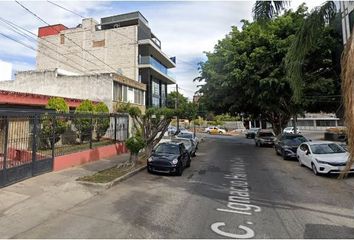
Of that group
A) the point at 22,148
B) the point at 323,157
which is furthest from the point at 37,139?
the point at 323,157

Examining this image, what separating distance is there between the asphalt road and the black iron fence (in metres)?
3.29

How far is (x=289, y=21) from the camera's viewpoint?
68.9 ft

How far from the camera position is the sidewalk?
7.11m

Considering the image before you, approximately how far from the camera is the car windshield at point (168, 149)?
49.4 ft

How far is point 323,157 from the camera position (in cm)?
1330

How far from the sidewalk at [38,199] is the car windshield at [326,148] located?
1020 cm

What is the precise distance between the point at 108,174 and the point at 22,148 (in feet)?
11.1

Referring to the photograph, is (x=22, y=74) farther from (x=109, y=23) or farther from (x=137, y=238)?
(x=137, y=238)

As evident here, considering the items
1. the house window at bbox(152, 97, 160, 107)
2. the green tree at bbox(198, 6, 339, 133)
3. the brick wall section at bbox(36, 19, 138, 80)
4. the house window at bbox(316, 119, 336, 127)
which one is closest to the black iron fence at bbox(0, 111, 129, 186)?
the green tree at bbox(198, 6, 339, 133)

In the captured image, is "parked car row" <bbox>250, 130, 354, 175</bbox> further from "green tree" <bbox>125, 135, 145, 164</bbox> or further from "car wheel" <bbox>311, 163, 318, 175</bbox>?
"green tree" <bbox>125, 135, 145, 164</bbox>

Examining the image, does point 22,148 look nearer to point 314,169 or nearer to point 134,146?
point 134,146

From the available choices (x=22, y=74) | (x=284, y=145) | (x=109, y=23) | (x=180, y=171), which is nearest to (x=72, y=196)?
(x=180, y=171)

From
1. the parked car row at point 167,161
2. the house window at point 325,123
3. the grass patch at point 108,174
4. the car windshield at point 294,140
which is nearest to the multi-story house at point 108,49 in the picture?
the car windshield at point 294,140

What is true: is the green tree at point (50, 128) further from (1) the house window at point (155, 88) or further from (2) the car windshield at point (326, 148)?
(1) the house window at point (155, 88)
